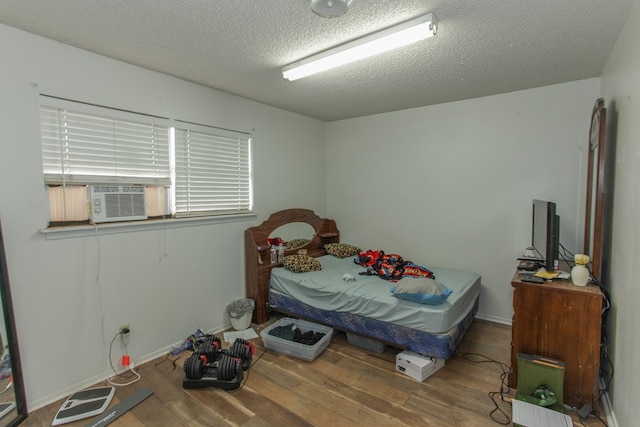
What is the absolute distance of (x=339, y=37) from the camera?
209 cm

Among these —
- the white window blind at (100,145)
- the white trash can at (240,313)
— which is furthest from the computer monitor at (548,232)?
the white window blind at (100,145)

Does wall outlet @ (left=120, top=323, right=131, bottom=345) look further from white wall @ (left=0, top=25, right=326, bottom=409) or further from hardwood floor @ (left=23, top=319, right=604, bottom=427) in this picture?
hardwood floor @ (left=23, top=319, right=604, bottom=427)

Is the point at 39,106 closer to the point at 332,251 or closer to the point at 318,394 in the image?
the point at 318,394

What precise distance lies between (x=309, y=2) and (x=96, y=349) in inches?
112

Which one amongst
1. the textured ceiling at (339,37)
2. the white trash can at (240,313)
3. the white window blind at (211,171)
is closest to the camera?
the textured ceiling at (339,37)

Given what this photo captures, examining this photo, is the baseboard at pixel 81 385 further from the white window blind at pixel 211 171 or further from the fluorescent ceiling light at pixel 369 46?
the fluorescent ceiling light at pixel 369 46

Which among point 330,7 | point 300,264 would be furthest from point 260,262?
point 330,7

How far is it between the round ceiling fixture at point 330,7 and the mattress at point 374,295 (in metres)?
2.09

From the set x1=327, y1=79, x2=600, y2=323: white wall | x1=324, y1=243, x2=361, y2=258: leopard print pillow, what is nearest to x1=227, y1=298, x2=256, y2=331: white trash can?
x1=324, y1=243, x2=361, y2=258: leopard print pillow

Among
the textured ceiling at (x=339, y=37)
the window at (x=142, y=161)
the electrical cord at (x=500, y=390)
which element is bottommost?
the electrical cord at (x=500, y=390)

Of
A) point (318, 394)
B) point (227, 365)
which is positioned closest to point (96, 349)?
point (227, 365)

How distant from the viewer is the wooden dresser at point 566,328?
202 cm

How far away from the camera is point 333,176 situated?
15.4ft

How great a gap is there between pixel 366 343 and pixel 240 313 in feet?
4.36
